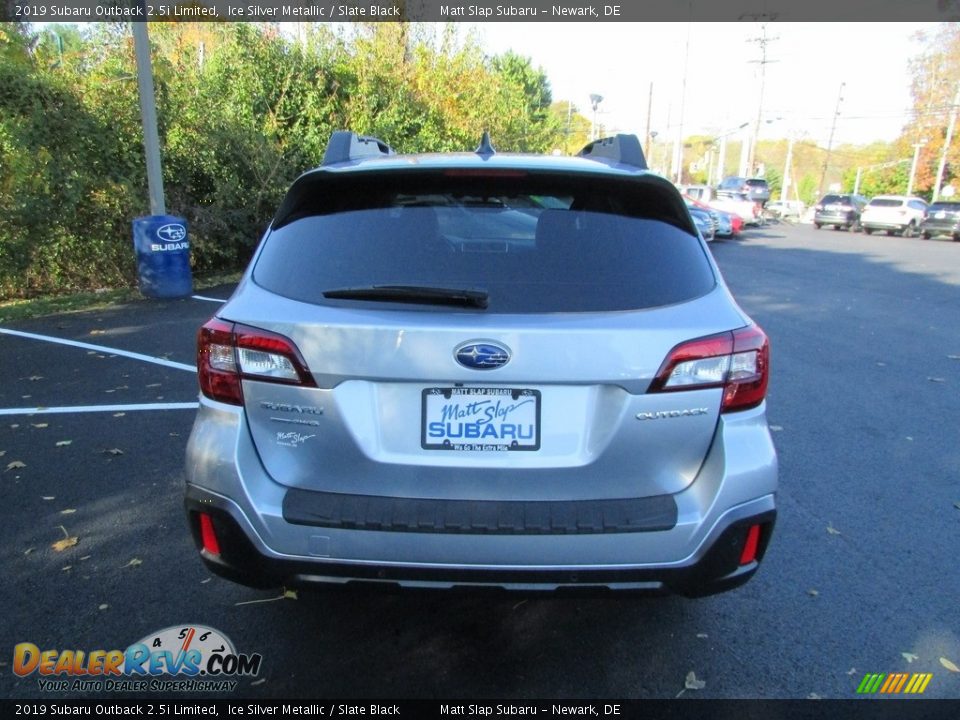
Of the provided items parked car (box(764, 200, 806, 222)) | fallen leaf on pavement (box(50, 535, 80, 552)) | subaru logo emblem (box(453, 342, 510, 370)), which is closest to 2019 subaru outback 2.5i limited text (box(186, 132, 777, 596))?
subaru logo emblem (box(453, 342, 510, 370))

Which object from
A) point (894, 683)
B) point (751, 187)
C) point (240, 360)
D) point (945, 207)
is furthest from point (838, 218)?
point (240, 360)

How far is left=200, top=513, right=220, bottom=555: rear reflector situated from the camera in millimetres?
2309

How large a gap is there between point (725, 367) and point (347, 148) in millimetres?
1977

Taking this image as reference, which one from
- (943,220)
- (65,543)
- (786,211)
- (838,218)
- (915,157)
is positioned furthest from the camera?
(915,157)

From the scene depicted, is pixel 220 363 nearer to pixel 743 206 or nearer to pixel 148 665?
pixel 148 665

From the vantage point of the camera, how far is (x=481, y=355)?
2.11m

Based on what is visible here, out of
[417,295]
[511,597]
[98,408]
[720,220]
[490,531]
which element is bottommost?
[720,220]

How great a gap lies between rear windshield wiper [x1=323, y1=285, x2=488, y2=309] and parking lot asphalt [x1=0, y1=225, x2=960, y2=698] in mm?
961

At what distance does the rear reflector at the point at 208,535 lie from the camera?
7.57ft

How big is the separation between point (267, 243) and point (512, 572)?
144cm

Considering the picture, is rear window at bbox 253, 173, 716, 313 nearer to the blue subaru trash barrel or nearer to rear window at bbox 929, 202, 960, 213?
the blue subaru trash barrel

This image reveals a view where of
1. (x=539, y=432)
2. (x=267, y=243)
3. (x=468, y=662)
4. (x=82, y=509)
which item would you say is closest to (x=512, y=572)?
(x=539, y=432)

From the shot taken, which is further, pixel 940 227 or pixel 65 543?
pixel 940 227

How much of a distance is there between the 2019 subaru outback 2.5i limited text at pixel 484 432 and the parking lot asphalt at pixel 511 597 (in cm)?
33
